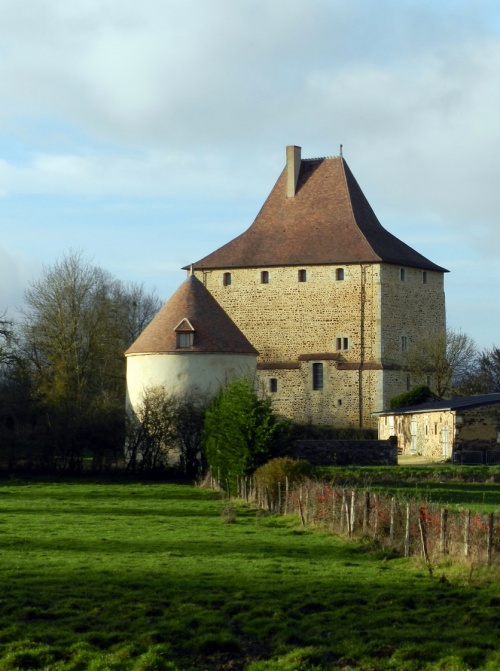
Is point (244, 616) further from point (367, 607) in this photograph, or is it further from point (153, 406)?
point (153, 406)

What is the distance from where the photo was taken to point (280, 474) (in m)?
24.0

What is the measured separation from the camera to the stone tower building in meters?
54.9

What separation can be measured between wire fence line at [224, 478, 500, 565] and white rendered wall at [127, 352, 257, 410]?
771 inches

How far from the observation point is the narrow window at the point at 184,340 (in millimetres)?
43781

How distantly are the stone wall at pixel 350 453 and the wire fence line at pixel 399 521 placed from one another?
17.6 metres

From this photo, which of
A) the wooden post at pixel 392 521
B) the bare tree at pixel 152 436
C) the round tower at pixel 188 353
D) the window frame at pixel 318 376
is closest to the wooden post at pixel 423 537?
the wooden post at pixel 392 521

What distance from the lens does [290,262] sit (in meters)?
56.4

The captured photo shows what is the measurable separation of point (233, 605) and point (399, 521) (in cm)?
459

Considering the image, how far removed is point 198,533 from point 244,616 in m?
Result: 7.52

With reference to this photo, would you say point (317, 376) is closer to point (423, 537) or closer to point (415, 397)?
point (415, 397)

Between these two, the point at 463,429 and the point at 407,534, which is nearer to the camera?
the point at 407,534

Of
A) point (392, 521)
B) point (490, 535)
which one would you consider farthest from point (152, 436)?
point (490, 535)

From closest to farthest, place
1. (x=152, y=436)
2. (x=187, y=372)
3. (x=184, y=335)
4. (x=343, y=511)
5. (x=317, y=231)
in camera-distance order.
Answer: (x=343, y=511), (x=152, y=436), (x=187, y=372), (x=184, y=335), (x=317, y=231)

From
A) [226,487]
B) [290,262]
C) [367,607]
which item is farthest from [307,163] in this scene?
[367,607]
